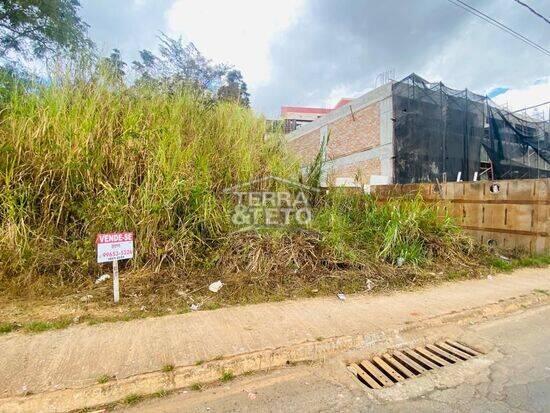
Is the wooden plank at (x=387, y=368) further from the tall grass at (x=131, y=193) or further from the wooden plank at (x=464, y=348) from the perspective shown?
the tall grass at (x=131, y=193)

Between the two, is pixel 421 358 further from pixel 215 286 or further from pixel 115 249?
pixel 115 249

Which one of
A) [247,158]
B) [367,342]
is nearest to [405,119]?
[247,158]

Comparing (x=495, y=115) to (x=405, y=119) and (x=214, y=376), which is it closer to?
(x=405, y=119)

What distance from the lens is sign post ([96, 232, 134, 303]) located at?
3320mm

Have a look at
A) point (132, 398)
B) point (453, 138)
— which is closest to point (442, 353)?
point (132, 398)

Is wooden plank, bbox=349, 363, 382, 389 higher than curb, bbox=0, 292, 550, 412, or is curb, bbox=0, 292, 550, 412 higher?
curb, bbox=0, 292, 550, 412

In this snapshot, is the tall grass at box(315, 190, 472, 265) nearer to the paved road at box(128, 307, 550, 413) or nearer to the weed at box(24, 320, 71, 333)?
the paved road at box(128, 307, 550, 413)

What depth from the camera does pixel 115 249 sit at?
343 centimetres

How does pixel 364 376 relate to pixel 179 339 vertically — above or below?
below

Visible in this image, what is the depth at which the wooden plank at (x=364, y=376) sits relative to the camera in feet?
7.93

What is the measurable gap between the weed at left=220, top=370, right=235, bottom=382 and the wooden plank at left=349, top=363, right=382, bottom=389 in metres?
1.04

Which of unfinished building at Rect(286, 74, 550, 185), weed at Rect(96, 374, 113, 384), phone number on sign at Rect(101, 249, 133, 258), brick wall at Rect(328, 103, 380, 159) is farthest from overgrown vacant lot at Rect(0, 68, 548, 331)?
brick wall at Rect(328, 103, 380, 159)

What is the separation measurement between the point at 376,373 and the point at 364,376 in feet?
0.42

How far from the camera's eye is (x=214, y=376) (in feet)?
7.86
